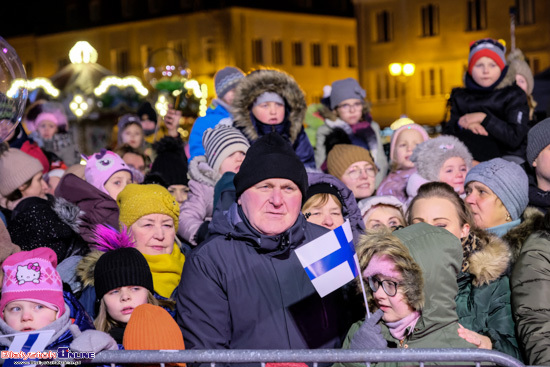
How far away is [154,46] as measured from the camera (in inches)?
2445

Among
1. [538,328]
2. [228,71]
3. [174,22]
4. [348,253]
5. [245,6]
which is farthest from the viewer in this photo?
[174,22]

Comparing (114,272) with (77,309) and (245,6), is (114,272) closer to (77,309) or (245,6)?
(77,309)

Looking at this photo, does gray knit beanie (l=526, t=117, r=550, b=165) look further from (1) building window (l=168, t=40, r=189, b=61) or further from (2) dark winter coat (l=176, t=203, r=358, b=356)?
(1) building window (l=168, t=40, r=189, b=61)

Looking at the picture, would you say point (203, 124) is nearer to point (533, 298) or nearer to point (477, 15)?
point (533, 298)

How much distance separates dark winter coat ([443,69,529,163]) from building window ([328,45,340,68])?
53.5 m

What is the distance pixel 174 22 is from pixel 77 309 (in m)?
57.7

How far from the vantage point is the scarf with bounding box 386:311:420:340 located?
15.0 ft

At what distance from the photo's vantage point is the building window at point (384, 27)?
162 ft

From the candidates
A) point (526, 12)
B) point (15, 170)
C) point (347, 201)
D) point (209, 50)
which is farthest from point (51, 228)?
point (209, 50)

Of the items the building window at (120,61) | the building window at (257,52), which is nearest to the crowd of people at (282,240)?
the building window at (257,52)

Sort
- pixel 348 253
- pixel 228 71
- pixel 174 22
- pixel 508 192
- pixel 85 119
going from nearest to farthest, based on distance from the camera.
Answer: pixel 348 253, pixel 508 192, pixel 228 71, pixel 85 119, pixel 174 22

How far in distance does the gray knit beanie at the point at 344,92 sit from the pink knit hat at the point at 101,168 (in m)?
2.91

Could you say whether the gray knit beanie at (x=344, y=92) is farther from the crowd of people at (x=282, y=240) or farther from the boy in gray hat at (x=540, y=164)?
the boy in gray hat at (x=540, y=164)

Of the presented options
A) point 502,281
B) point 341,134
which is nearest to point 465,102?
point 341,134
